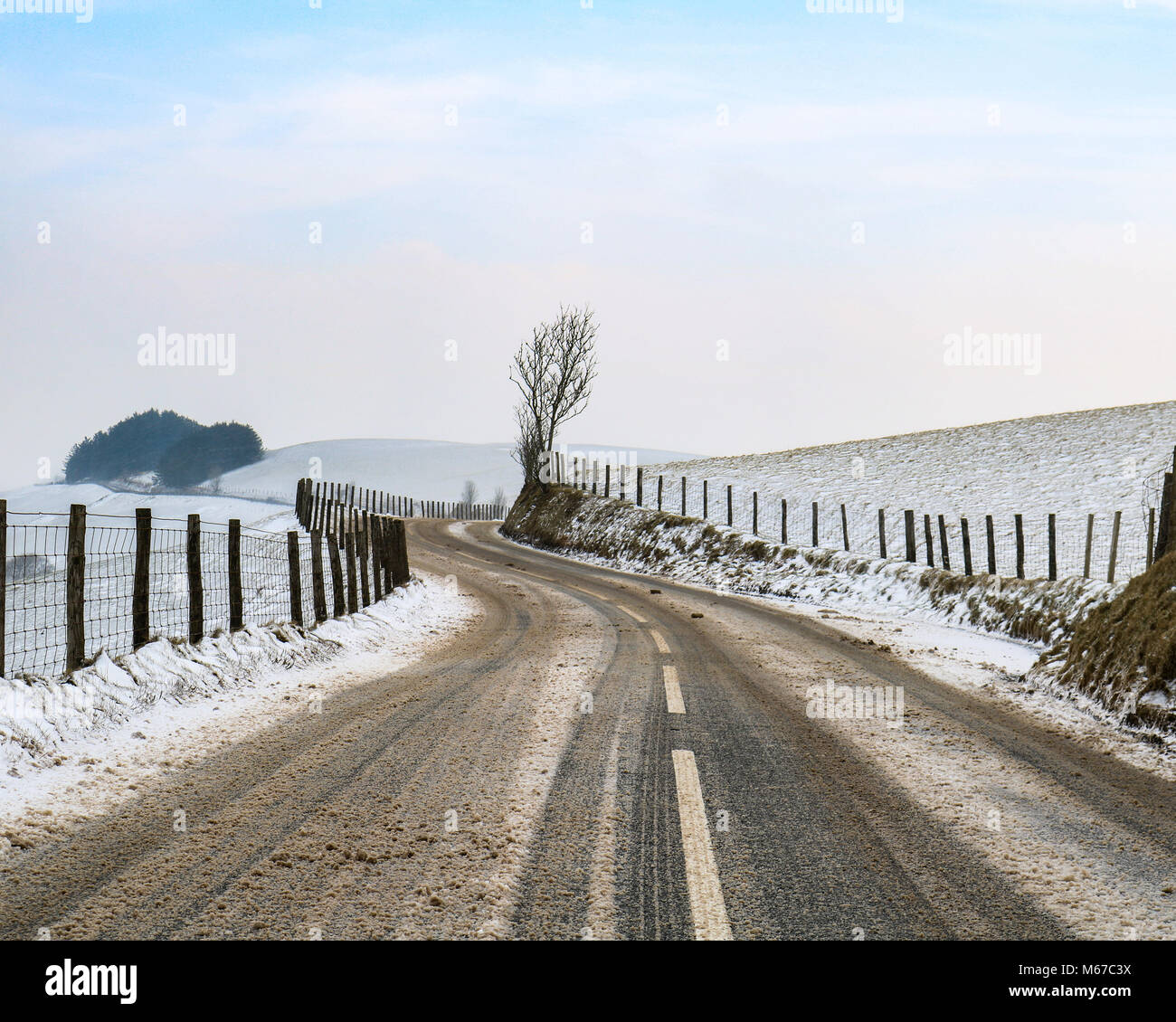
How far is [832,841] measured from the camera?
14.3 feet

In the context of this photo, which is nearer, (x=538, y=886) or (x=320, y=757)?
(x=538, y=886)

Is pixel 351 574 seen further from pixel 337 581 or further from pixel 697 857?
pixel 697 857

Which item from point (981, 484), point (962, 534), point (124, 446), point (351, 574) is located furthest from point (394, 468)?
point (351, 574)

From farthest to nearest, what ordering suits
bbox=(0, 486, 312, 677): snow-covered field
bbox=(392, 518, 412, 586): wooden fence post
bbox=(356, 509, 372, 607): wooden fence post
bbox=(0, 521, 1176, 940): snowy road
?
1. bbox=(392, 518, 412, 586): wooden fence post
2. bbox=(356, 509, 372, 607): wooden fence post
3. bbox=(0, 486, 312, 677): snow-covered field
4. bbox=(0, 521, 1176, 940): snowy road

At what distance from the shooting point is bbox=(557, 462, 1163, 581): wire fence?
21.2 metres

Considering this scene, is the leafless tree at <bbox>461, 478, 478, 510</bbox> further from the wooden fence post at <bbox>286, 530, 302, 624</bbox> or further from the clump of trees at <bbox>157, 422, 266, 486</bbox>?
the wooden fence post at <bbox>286, 530, 302, 624</bbox>

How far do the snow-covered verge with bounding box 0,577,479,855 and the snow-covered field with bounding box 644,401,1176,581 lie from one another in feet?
65.8

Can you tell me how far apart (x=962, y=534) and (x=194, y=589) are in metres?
22.8

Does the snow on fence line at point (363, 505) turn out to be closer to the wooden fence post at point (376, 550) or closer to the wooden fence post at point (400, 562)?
the wooden fence post at point (400, 562)

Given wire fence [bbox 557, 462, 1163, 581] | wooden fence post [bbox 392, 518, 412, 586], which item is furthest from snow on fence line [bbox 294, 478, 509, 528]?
wire fence [bbox 557, 462, 1163, 581]

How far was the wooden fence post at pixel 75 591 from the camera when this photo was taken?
7336mm
